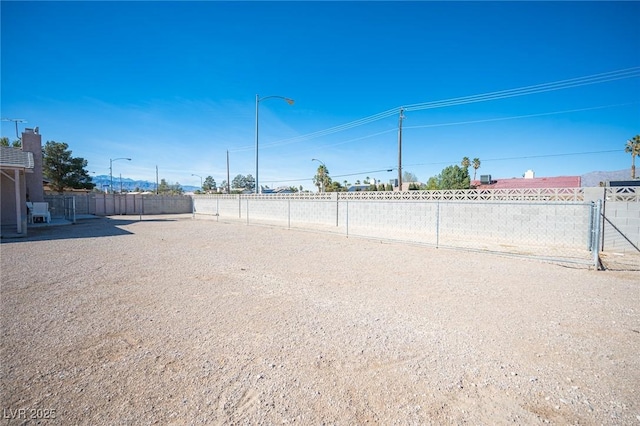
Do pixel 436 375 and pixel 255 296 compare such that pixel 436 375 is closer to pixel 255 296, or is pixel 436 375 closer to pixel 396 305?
pixel 396 305

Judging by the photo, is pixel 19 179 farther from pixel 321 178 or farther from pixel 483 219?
pixel 321 178

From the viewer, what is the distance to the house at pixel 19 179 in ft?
44.1

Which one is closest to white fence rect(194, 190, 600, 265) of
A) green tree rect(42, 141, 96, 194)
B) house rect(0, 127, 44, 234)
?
house rect(0, 127, 44, 234)

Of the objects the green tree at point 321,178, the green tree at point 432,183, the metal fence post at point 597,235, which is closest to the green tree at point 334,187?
the green tree at point 321,178

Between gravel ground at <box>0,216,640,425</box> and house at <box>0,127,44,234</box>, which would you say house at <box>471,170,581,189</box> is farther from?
house at <box>0,127,44,234</box>

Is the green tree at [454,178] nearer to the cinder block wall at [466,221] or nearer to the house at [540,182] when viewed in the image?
the house at [540,182]

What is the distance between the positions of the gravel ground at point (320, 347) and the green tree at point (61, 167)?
45350mm

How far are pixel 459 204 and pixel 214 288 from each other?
1056cm

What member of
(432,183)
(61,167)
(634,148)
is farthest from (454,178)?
(61,167)

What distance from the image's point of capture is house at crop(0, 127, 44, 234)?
1345cm

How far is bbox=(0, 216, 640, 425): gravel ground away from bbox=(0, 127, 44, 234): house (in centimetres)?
1012

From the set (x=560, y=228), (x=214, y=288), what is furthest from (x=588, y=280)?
(x=214, y=288)

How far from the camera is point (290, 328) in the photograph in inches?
150

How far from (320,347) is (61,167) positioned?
5253 centimetres
